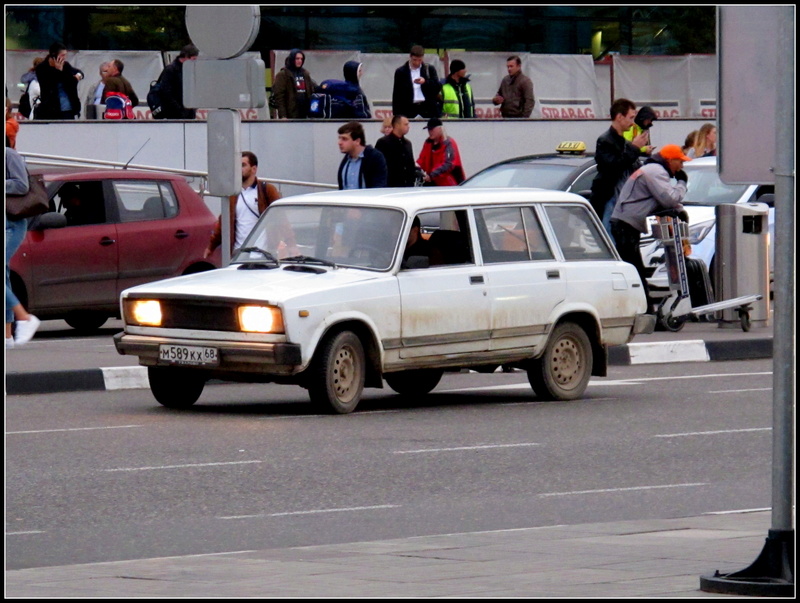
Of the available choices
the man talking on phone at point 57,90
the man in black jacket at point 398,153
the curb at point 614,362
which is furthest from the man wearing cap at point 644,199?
the man talking on phone at point 57,90

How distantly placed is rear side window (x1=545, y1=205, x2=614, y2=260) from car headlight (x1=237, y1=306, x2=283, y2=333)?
2.93 m

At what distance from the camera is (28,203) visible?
14188 mm

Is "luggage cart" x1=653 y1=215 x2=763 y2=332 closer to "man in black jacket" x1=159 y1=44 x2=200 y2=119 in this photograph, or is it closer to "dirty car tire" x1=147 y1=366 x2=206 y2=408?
"dirty car tire" x1=147 y1=366 x2=206 y2=408

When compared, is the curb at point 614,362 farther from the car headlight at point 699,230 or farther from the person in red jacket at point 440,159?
the person in red jacket at point 440,159

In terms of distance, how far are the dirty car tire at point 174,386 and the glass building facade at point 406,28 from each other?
64.1 ft

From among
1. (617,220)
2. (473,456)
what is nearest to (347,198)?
(473,456)

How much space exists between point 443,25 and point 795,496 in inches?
1188

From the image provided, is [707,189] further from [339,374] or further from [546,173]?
[339,374]

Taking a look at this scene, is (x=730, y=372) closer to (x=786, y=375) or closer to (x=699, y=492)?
(x=699, y=492)

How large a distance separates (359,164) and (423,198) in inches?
201

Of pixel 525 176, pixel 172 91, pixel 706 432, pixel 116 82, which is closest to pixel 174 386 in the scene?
pixel 706 432

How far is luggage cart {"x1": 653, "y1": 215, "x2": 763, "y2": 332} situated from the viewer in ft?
61.6

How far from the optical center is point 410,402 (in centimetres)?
1405

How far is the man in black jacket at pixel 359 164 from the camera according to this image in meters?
18.5
